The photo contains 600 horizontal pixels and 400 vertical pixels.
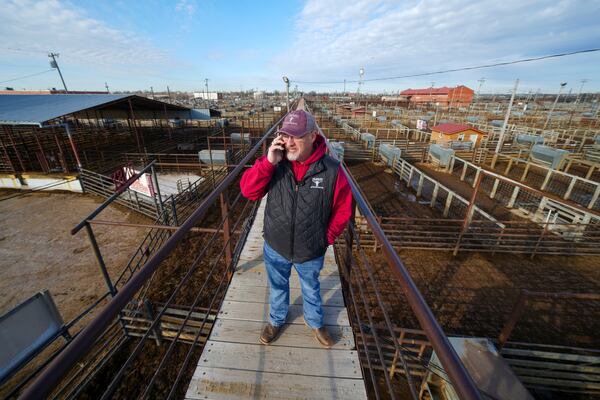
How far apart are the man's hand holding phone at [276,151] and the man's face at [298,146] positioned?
39mm

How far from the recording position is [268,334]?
8.48ft

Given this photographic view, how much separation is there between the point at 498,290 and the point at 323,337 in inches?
289

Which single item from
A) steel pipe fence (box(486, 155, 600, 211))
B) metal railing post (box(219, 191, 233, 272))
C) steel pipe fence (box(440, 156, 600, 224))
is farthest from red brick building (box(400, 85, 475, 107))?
metal railing post (box(219, 191, 233, 272))

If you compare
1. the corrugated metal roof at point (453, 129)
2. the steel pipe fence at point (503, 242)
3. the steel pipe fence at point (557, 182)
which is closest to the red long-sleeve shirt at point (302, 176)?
the steel pipe fence at point (503, 242)

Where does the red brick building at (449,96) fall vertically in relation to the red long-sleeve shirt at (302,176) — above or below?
above

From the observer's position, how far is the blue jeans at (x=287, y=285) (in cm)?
244

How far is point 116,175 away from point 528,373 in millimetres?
17187

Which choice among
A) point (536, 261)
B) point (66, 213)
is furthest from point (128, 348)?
point (536, 261)

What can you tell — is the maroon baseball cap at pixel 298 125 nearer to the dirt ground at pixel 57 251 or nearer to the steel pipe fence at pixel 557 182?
the dirt ground at pixel 57 251

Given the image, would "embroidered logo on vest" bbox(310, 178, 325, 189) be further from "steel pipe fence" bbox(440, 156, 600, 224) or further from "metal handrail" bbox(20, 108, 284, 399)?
"steel pipe fence" bbox(440, 156, 600, 224)

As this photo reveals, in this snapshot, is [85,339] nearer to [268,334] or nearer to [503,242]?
[268,334]

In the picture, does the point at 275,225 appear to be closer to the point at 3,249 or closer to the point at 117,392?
the point at 117,392

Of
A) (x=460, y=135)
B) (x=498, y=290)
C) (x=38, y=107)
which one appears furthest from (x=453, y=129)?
(x=38, y=107)

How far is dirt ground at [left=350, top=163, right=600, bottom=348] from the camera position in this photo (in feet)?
20.0
